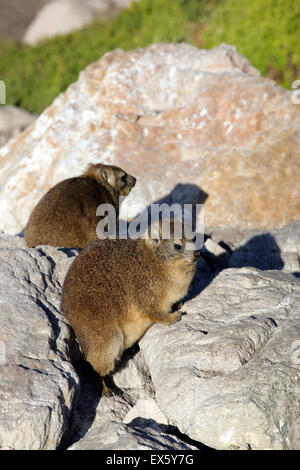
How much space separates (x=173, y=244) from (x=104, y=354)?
44.2 inches

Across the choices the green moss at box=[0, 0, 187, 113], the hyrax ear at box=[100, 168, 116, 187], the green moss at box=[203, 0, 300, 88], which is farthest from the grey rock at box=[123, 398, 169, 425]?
the green moss at box=[0, 0, 187, 113]

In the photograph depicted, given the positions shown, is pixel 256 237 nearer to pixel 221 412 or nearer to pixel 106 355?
pixel 106 355

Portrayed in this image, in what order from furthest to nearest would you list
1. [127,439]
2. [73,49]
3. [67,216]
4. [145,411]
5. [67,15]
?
[67,15] < [73,49] < [67,216] < [145,411] < [127,439]

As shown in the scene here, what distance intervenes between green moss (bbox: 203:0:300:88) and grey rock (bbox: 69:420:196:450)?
10.5m

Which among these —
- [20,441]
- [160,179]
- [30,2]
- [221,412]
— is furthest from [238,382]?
[30,2]

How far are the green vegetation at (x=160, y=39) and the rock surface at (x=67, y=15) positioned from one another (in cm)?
58

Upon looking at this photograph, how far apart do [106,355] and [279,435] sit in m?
1.50

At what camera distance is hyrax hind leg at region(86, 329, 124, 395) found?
4.66 meters

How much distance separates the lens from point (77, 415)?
4.33m

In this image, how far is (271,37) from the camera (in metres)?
13.6

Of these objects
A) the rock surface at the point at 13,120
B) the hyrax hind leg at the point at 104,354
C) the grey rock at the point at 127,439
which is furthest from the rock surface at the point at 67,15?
the grey rock at the point at 127,439

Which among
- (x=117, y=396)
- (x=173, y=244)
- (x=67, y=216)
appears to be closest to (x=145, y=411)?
(x=117, y=396)

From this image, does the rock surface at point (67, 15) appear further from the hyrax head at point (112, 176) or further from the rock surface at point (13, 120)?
the hyrax head at point (112, 176)

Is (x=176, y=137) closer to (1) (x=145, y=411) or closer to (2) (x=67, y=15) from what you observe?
(1) (x=145, y=411)
